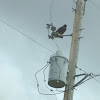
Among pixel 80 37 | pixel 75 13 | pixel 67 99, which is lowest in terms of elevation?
pixel 67 99

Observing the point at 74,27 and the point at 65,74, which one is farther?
the point at 74,27

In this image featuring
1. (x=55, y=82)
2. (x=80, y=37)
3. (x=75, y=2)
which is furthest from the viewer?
(x=75, y=2)

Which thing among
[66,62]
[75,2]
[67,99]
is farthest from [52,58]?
[75,2]

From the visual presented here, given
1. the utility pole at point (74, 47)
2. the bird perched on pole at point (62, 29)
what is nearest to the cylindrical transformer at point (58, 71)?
the utility pole at point (74, 47)

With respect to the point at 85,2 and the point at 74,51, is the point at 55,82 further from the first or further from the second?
the point at 85,2

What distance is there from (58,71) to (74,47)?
1.02 meters

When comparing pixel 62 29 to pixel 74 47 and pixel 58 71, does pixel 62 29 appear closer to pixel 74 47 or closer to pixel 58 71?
pixel 74 47

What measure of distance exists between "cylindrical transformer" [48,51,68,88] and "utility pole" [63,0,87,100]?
28cm

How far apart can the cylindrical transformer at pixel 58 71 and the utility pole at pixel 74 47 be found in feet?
0.91

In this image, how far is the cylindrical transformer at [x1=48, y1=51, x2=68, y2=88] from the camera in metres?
11.2

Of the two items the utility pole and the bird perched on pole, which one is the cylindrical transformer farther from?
the bird perched on pole

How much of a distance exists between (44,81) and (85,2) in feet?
9.62

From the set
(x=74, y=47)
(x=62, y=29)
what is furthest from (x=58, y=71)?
(x=62, y=29)

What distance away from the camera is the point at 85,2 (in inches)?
526
